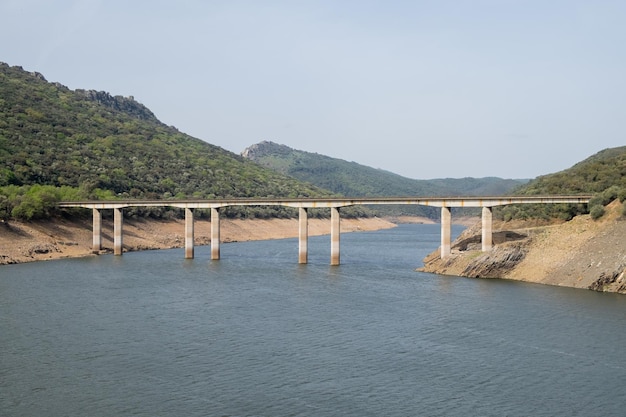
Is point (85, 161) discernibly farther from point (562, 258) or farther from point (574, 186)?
point (562, 258)

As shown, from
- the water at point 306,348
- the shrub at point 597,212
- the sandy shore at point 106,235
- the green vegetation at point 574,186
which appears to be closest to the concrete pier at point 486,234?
the water at point 306,348

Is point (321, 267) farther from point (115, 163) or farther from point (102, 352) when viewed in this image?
point (115, 163)

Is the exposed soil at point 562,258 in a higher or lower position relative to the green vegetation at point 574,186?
lower

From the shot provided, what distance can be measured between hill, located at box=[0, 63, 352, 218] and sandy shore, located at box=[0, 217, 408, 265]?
345 centimetres

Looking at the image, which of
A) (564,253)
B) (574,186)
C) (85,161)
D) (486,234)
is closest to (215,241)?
(486,234)

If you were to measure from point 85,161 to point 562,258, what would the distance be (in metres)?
101

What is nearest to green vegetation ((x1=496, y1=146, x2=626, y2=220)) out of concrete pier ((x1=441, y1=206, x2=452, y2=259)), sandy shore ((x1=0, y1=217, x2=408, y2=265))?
concrete pier ((x1=441, y1=206, x2=452, y2=259))

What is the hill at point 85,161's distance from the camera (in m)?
114

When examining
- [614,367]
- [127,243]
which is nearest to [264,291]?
[614,367]

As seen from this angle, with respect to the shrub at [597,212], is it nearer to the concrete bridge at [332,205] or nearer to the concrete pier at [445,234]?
the concrete bridge at [332,205]

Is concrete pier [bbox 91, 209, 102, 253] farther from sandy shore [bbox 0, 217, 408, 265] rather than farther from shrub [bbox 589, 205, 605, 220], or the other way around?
shrub [bbox 589, 205, 605, 220]

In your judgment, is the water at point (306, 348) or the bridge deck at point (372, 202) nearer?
the water at point (306, 348)

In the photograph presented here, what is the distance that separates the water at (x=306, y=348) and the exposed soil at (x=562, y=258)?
9.69 ft

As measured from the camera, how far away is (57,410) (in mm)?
29094
